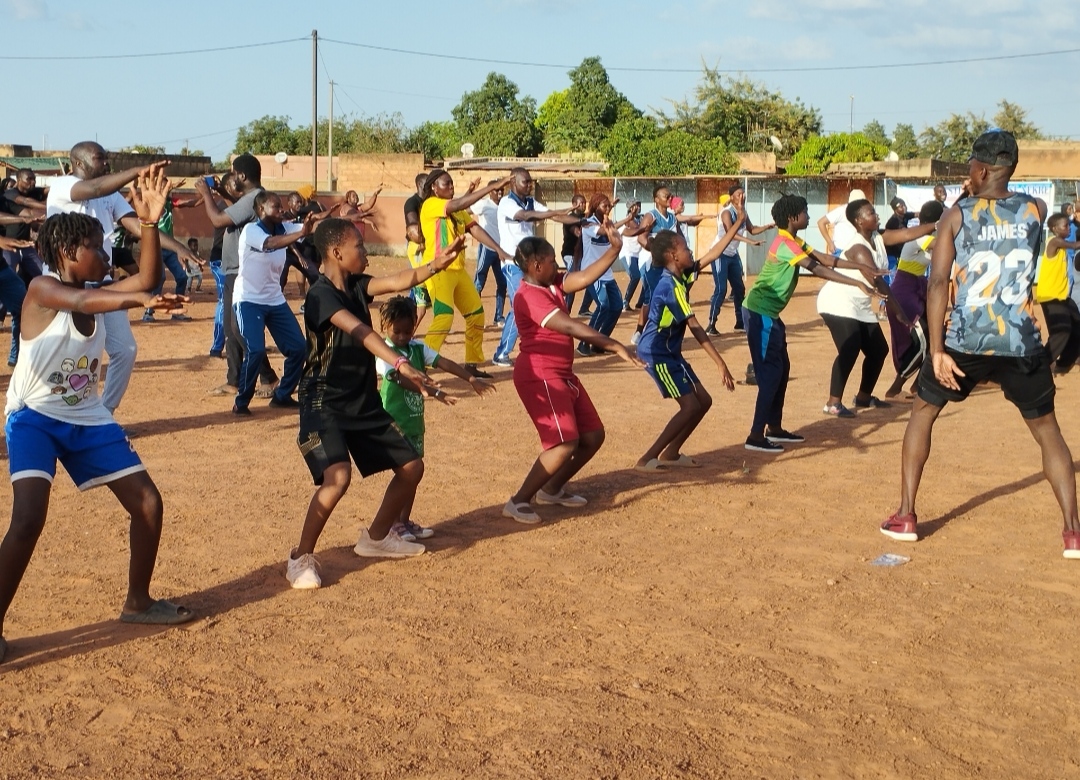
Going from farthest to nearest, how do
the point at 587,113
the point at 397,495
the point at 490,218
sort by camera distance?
the point at 587,113, the point at 490,218, the point at 397,495

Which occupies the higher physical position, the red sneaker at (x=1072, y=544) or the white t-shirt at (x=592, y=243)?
the white t-shirt at (x=592, y=243)

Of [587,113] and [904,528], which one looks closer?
[904,528]

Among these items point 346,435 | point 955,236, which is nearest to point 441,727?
point 346,435

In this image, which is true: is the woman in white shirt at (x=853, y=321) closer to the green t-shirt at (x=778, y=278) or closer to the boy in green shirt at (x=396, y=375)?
the green t-shirt at (x=778, y=278)

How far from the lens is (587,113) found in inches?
2395

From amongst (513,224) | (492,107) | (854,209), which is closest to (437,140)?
(492,107)

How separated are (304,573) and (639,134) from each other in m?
34.3

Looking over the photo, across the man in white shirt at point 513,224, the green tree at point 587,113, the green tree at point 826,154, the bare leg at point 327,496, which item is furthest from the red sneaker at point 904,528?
the green tree at point 587,113

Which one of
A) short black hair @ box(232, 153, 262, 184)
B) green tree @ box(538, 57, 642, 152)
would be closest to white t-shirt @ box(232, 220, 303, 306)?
short black hair @ box(232, 153, 262, 184)

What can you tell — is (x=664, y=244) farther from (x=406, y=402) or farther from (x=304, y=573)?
(x=304, y=573)

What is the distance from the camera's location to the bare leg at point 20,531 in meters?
4.85

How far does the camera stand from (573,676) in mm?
4871

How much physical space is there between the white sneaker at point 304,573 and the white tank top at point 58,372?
4.42 feet

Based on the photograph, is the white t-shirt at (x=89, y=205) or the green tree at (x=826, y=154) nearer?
the white t-shirt at (x=89, y=205)
